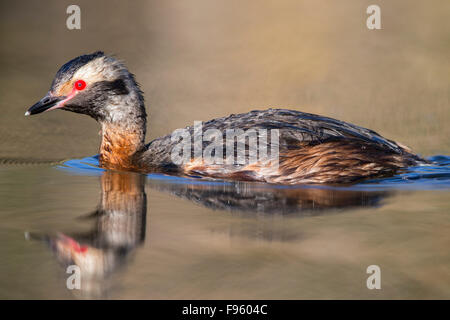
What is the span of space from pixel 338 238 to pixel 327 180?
2.45m

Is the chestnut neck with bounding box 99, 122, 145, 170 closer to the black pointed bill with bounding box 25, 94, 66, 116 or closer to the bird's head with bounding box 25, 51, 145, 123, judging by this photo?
the bird's head with bounding box 25, 51, 145, 123

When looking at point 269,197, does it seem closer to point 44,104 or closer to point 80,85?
point 80,85

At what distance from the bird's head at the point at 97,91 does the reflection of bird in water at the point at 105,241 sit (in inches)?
84.4

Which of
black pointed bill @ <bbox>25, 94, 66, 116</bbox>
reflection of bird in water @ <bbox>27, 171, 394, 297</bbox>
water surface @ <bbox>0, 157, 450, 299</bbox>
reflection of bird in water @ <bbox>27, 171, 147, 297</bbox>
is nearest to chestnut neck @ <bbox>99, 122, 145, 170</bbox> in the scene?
reflection of bird in water @ <bbox>27, 171, 394, 297</bbox>

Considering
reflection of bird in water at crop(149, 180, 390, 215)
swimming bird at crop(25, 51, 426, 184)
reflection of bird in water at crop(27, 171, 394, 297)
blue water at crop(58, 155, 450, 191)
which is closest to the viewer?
reflection of bird in water at crop(27, 171, 394, 297)

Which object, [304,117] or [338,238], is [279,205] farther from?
[304,117]

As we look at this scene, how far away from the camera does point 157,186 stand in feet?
19.8

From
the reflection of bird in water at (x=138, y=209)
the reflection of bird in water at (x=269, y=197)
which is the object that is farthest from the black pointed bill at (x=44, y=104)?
the reflection of bird in water at (x=269, y=197)

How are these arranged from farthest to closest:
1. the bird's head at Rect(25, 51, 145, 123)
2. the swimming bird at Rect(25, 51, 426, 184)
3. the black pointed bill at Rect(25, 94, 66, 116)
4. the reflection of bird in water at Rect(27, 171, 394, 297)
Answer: the bird's head at Rect(25, 51, 145, 123)
the black pointed bill at Rect(25, 94, 66, 116)
the swimming bird at Rect(25, 51, 426, 184)
the reflection of bird in water at Rect(27, 171, 394, 297)

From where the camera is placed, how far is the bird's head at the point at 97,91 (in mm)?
7152

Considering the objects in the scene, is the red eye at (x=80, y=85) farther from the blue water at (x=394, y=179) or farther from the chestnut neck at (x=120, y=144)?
the blue water at (x=394, y=179)

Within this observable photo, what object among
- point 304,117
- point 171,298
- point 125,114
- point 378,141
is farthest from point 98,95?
point 171,298

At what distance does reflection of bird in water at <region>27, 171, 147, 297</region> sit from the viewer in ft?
11.2

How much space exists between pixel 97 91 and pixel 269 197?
9.64 ft
